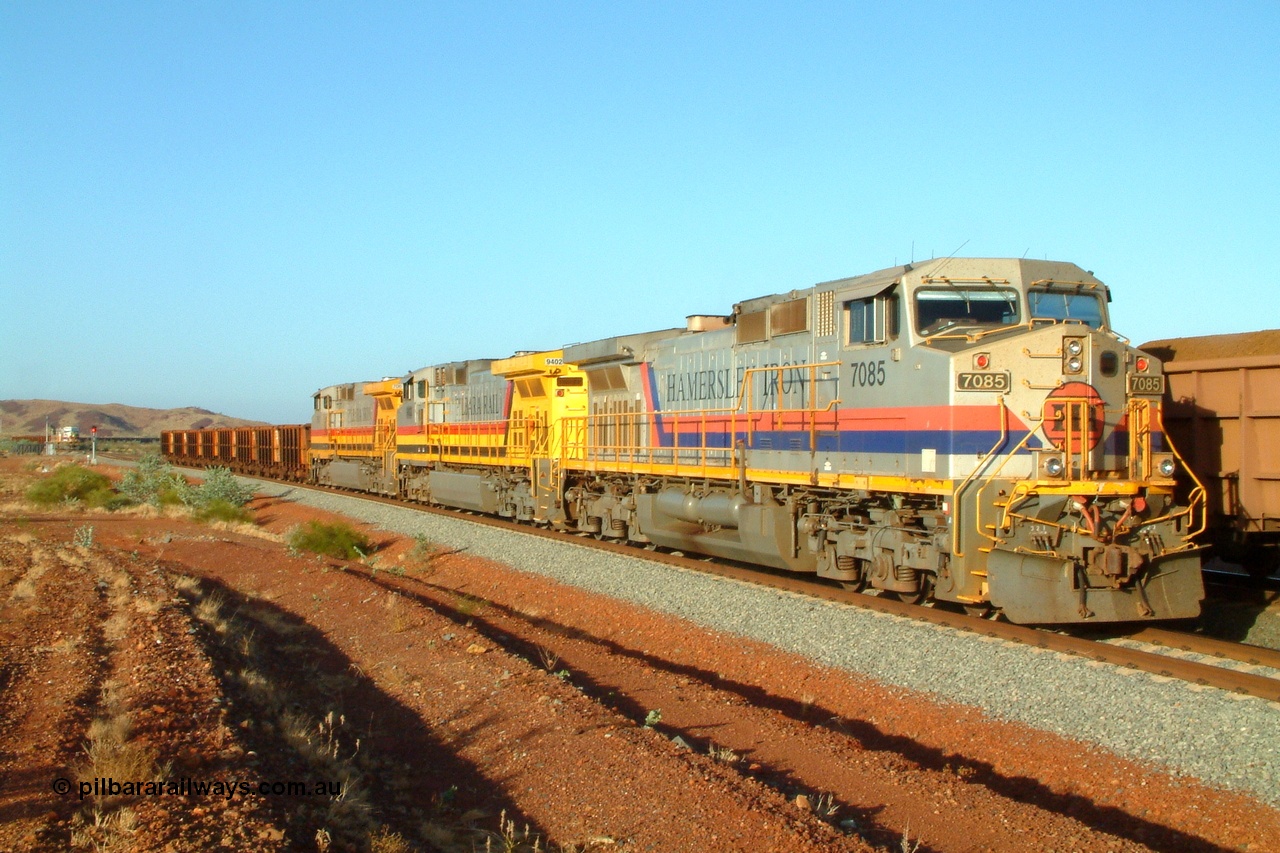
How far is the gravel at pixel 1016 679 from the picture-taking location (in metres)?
6.81

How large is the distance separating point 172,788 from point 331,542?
14.9 metres

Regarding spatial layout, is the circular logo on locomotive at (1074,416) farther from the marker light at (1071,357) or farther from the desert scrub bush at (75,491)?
the desert scrub bush at (75,491)

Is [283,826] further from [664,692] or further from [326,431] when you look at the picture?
[326,431]

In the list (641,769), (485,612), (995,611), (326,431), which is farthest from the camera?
(326,431)

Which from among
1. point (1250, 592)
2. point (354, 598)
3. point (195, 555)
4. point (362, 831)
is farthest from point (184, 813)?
point (195, 555)

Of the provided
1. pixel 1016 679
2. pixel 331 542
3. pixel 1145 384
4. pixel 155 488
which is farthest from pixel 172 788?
pixel 155 488

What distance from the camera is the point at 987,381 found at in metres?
9.98

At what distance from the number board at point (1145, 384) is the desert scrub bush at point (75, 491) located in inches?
1198

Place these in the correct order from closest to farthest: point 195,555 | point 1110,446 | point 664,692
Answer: point 664,692 < point 1110,446 < point 195,555

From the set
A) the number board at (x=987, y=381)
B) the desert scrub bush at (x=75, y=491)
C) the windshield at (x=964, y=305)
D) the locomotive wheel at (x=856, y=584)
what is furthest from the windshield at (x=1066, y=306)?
the desert scrub bush at (x=75, y=491)

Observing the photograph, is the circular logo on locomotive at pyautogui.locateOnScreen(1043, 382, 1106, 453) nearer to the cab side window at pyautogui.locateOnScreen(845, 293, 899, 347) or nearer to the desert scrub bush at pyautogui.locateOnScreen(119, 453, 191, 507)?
the cab side window at pyautogui.locateOnScreen(845, 293, 899, 347)

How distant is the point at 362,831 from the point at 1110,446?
26.8 feet

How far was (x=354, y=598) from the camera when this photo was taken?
13648 mm

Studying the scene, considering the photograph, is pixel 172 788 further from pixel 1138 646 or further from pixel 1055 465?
pixel 1138 646
